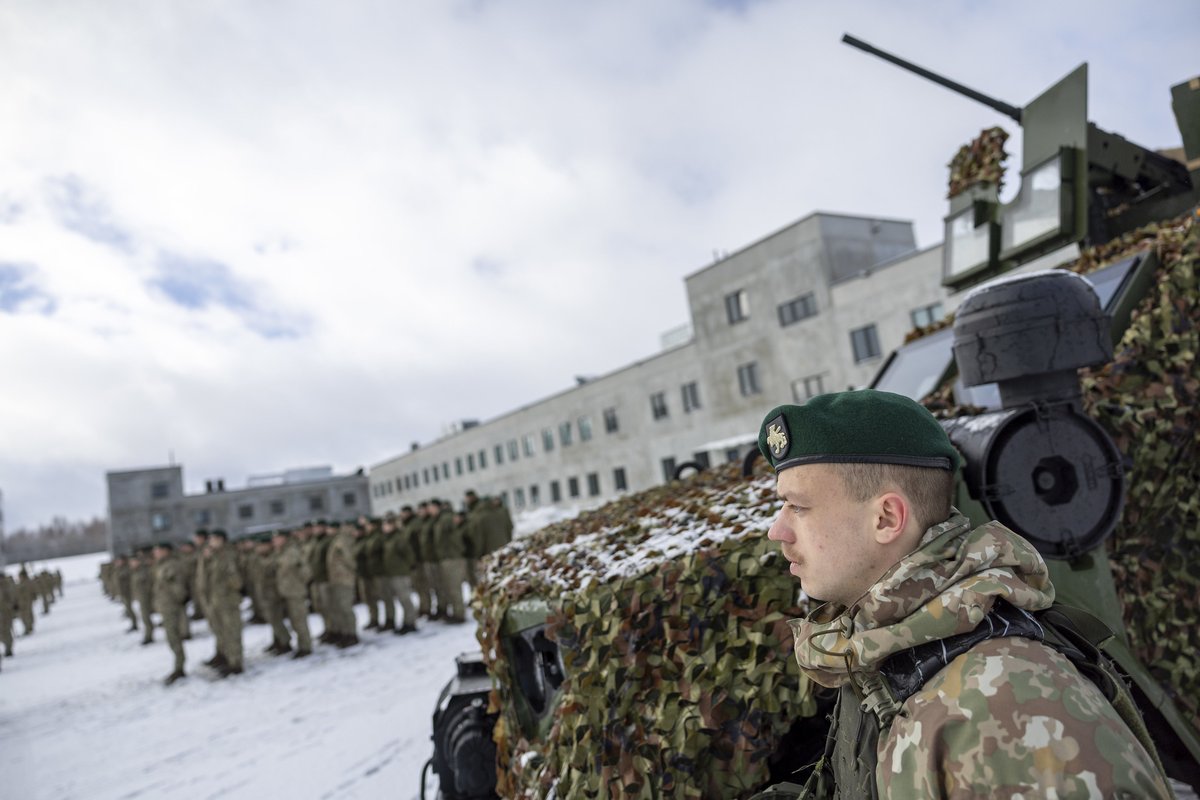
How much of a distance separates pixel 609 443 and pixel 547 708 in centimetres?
2846

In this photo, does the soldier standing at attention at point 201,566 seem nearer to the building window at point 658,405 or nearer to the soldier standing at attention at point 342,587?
the soldier standing at attention at point 342,587

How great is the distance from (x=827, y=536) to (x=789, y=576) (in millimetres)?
947

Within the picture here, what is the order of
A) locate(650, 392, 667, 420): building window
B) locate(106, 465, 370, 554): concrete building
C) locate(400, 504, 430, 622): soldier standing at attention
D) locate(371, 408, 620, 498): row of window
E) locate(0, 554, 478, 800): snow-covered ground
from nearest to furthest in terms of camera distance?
locate(0, 554, 478, 800): snow-covered ground < locate(400, 504, 430, 622): soldier standing at attention < locate(650, 392, 667, 420): building window < locate(371, 408, 620, 498): row of window < locate(106, 465, 370, 554): concrete building

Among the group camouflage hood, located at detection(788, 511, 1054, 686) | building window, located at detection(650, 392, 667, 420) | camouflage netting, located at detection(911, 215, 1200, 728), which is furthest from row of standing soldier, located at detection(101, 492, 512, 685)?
building window, located at detection(650, 392, 667, 420)

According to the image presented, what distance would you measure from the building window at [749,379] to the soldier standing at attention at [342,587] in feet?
54.6

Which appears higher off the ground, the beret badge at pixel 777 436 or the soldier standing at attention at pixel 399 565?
the beret badge at pixel 777 436

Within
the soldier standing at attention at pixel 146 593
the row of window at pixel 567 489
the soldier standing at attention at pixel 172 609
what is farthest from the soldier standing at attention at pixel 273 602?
the row of window at pixel 567 489

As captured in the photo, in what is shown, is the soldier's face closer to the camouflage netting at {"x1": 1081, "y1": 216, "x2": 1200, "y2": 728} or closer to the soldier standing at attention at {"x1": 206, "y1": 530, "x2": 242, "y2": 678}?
the camouflage netting at {"x1": 1081, "y1": 216, "x2": 1200, "y2": 728}

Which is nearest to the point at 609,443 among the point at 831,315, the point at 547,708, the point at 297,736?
the point at 831,315

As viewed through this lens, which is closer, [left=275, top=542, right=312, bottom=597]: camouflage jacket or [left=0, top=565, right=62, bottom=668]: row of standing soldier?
[left=275, top=542, right=312, bottom=597]: camouflage jacket

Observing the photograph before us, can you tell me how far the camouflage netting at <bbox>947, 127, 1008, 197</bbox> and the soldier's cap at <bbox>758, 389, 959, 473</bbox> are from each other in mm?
4488

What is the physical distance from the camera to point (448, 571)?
1120cm

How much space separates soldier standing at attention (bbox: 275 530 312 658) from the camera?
1028cm

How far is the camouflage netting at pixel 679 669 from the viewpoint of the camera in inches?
80.4
